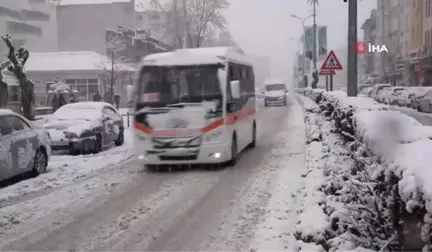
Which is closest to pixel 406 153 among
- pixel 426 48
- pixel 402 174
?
pixel 402 174

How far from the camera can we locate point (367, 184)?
15.4 ft

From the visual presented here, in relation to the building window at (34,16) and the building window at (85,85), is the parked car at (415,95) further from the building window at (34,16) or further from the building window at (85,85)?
the building window at (34,16)

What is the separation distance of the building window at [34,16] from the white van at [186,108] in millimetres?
58876

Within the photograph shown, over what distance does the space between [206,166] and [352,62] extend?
21.8 feet

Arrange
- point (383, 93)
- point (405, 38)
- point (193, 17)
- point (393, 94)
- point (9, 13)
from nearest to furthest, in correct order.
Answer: point (393, 94) → point (383, 93) → point (193, 17) → point (9, 13) → point (405, 38)

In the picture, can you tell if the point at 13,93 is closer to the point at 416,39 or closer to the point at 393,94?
the point at 393,94

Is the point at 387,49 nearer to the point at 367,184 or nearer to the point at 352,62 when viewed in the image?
the point at 352,62

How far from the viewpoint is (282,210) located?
26.1 feet

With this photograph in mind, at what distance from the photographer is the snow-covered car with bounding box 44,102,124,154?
15148 mm

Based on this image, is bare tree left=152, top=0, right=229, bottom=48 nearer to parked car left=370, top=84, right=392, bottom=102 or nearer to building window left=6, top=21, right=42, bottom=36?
building window left=6, top=21, right=42, bottom=36

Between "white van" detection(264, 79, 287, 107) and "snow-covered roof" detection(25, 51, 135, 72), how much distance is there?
483 inches

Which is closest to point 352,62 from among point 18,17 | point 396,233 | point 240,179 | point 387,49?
point 240,179

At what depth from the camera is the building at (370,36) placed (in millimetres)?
85750

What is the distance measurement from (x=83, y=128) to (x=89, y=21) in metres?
59.8
